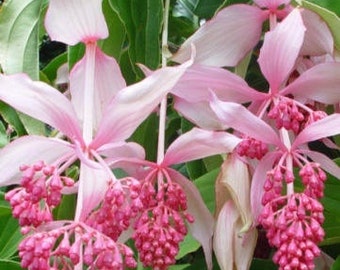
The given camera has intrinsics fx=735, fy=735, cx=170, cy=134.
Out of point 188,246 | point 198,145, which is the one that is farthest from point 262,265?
point 198,145

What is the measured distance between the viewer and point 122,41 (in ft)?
2.12

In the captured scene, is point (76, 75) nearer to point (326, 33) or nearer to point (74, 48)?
point (74, 48)

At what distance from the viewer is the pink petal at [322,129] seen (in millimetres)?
497

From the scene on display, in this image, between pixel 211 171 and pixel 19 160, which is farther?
pixel 211 171

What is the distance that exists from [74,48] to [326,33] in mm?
211

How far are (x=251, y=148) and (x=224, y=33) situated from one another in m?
0.12

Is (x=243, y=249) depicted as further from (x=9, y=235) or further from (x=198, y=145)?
(x=9, y=235)

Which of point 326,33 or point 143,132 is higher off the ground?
point 326,33

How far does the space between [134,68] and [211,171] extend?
4.4 inches

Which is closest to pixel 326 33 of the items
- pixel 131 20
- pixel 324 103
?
pixel 324 103

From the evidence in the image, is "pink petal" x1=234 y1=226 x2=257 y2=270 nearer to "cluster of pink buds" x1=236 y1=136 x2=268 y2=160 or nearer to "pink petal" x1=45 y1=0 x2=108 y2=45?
"cluster of pink buds" x1=236 y1=136 x2=268 y2=160

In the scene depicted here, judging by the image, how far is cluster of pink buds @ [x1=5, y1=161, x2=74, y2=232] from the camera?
0.46 metres

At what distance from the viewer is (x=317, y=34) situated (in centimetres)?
56

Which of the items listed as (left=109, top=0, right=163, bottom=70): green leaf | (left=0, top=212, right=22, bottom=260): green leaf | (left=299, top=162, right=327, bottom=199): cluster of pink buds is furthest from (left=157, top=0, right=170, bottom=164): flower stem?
(left=0, top=212, right=22, bottom=260): green leaf
